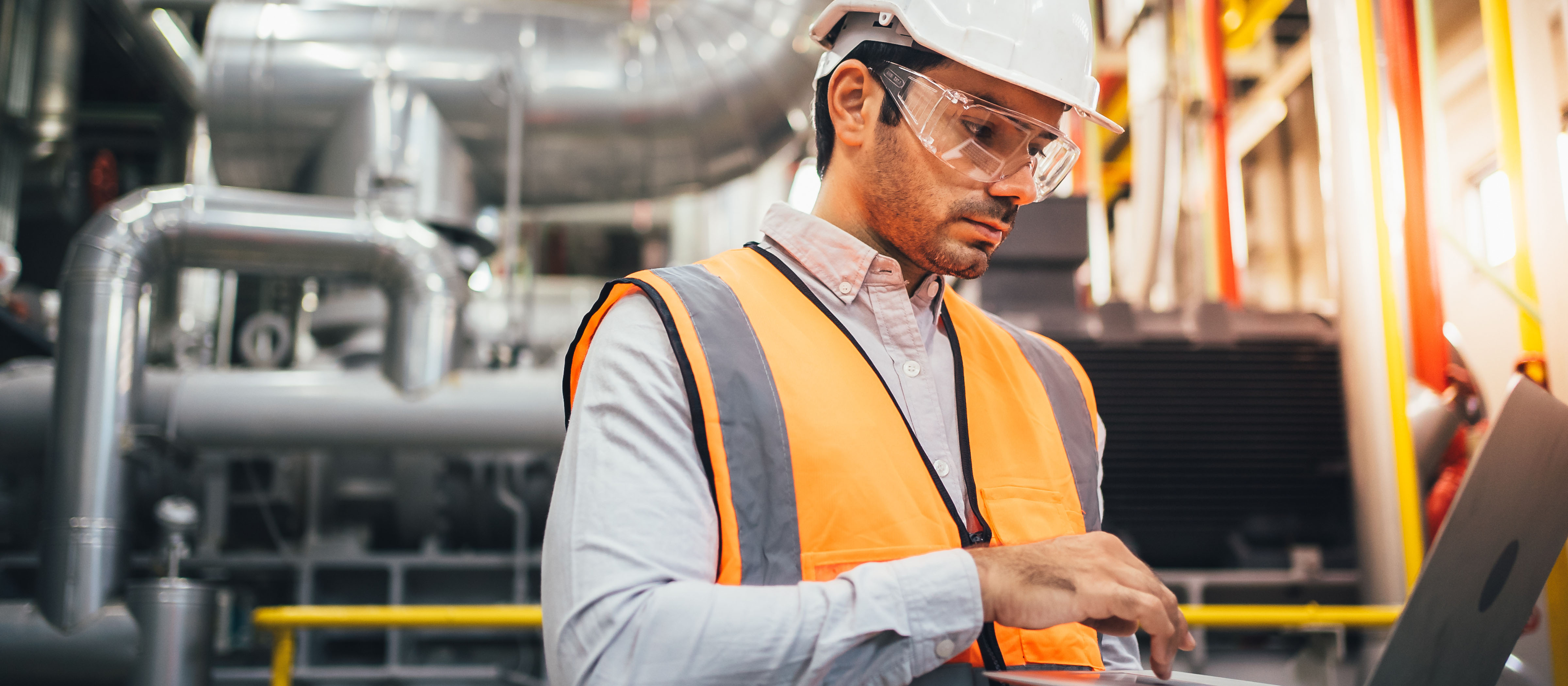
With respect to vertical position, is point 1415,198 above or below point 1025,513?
above

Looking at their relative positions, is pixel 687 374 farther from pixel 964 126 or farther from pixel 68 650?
pixel 68 650

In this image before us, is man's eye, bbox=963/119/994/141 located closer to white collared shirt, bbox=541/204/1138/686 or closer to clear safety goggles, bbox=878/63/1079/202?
clear safety goggles, bbox=878/63/1079/202

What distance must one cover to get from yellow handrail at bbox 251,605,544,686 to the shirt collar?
1695mm

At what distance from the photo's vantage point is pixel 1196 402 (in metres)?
3.57

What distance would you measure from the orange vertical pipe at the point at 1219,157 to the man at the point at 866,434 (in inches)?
153

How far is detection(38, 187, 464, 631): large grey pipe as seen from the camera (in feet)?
11.6

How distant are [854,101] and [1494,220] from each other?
211 inches

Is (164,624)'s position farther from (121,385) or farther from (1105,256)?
(1105,256)

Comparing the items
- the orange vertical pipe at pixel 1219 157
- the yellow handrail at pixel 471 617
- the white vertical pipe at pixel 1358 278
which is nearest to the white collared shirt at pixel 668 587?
the yellow handrail at pixel 471 617

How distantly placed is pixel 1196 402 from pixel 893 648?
9.55 ft

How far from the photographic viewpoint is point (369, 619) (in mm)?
2766

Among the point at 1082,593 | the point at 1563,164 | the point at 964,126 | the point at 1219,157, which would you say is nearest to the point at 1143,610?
the point at 1082,593

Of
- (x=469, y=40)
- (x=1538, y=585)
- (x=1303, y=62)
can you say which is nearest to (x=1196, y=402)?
(x=1538, y=585)

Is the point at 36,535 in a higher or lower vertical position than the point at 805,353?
lower
